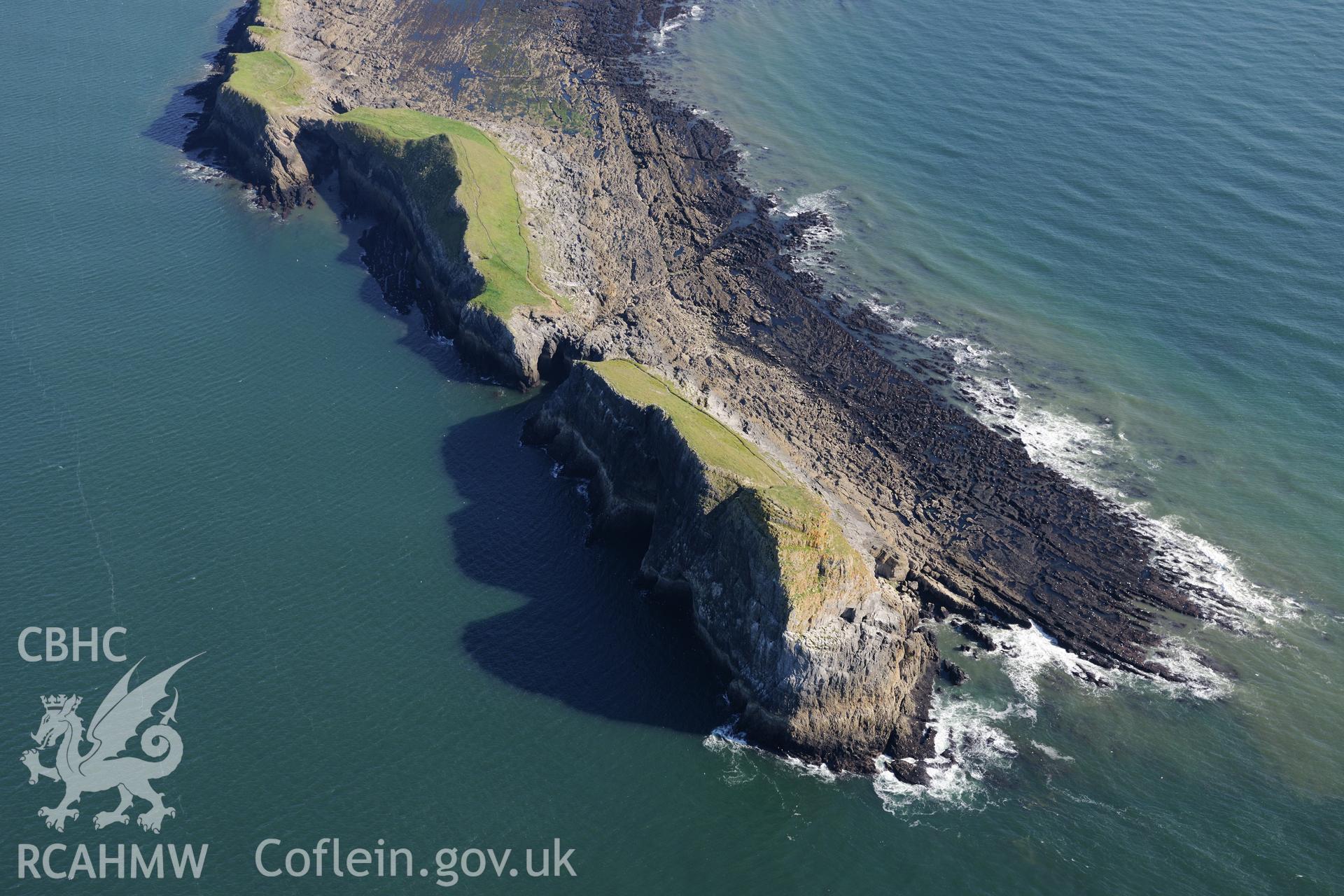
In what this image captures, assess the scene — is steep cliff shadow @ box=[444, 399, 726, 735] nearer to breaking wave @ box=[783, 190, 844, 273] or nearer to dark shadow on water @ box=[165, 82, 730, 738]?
dark shadow on water @ box=[165, 82, 730, 738]

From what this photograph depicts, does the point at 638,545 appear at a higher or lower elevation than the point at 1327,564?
lower

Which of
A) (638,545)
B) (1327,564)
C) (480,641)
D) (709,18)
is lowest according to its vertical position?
(480,641)

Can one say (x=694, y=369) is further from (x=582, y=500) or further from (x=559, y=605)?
(x=559, y=605)

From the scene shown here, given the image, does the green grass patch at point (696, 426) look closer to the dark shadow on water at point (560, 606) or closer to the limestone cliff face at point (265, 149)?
the dark shadow on water at point (560, 606)

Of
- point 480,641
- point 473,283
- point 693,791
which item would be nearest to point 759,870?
point 693,791

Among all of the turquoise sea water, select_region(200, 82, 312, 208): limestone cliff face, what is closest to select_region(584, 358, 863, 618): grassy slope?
the turquoise sea water

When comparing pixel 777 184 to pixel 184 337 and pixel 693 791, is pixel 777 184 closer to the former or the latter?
pixel 184 337
